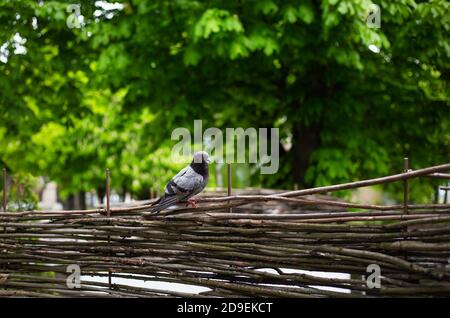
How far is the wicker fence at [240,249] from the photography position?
281 cm

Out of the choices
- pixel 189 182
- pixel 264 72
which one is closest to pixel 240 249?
pixel 189 182

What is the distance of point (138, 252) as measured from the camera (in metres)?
3.47

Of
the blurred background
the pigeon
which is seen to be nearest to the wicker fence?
the pigeon

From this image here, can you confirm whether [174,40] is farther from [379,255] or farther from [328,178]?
[379,255]

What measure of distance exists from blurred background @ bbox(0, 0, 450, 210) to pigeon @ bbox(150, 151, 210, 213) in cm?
326

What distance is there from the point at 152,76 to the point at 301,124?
2.20 metres

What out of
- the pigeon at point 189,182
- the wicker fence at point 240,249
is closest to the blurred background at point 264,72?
the wicker fence at point 240,249

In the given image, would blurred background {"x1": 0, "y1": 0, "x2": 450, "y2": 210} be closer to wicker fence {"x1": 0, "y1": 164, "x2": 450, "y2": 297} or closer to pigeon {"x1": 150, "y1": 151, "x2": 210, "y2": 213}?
wicker fence {"x1": 0, "y1": 164, "x2": 450, "y2": 297}

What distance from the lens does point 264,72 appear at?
831 centimetres

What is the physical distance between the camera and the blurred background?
267 inches

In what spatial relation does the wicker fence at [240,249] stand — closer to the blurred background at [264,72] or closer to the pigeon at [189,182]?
the pigeon at [189,182]

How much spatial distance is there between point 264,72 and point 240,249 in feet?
17.7

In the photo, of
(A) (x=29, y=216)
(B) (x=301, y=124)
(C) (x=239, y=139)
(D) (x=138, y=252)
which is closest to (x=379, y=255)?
(D) (x=138, y=252)
